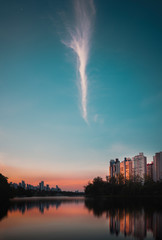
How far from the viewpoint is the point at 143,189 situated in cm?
7800

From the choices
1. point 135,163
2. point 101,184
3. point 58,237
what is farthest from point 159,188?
point 58,237

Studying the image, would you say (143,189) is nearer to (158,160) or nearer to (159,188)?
(159,188)

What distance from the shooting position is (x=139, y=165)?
448ft

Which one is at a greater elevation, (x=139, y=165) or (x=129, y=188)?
(x=139, y=165)

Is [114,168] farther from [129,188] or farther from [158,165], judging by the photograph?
[129,188]

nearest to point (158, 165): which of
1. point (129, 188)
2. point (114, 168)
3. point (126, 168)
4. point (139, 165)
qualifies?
point (139, 165)

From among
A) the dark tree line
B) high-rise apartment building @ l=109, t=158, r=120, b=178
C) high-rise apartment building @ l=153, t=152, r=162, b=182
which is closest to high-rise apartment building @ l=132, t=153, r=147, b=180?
high-rise apartment building @ l=153, t=152, r=162, b=182

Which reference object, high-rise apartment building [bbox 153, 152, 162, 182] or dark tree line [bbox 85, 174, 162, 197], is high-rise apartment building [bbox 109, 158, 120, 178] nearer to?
high-rise apartment building [bbox 153, 152, 162, 182]

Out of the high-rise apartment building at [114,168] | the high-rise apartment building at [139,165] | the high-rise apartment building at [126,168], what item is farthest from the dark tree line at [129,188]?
the high-rise apartment building at [114,168]

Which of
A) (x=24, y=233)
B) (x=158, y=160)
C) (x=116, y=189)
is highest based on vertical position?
(x=158, y=160)

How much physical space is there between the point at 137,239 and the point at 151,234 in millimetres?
1696

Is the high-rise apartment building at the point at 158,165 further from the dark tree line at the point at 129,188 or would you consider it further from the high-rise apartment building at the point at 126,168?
the dark tree line at the point at 129,188

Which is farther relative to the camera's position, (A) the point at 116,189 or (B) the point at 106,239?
(A) the point at 116,189

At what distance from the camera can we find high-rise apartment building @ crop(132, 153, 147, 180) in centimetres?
13238
